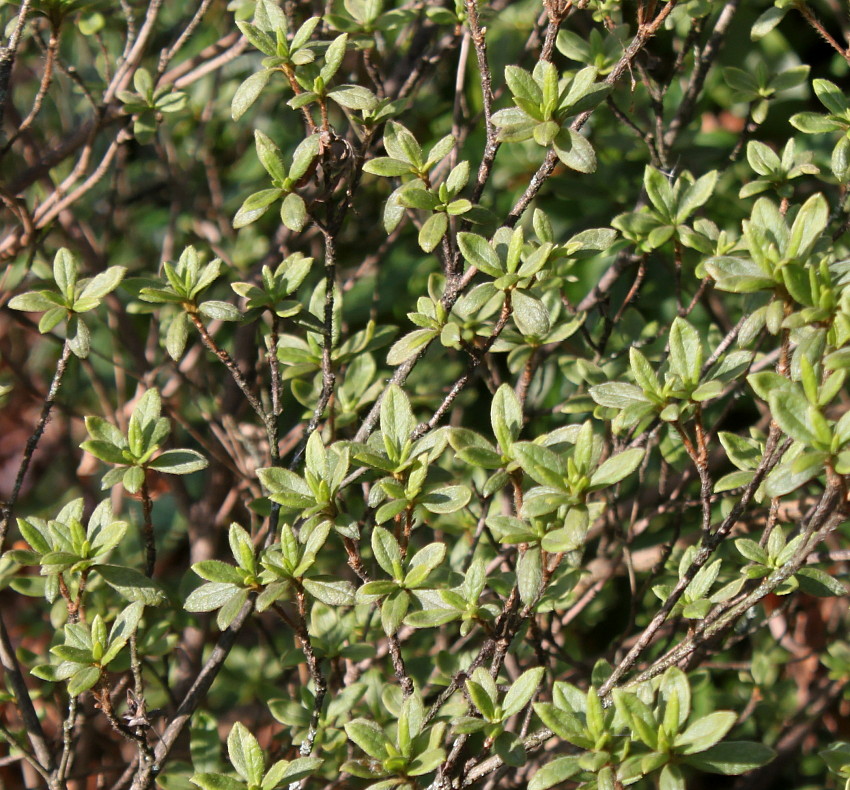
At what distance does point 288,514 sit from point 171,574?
4.89 feet

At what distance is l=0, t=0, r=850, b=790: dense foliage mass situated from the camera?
114 centimetres

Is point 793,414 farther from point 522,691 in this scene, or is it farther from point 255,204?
point 255,204

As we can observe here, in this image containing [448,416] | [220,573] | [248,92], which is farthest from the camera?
[448,416]

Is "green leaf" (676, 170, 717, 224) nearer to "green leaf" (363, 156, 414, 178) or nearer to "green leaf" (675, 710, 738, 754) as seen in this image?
"green leaf" (363, 156, 414, 178)

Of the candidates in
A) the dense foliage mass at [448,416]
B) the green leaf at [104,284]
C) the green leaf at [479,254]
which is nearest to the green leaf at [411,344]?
the dense foliage mass at [448,416]

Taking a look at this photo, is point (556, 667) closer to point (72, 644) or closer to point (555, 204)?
point (72, 644)

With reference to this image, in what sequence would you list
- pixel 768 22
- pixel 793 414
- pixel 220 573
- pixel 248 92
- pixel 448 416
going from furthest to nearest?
1. pixel 448 416
2. pixel 768 22
3. pixel 248 92
4. pixel 220 573
5. pixel 793 414

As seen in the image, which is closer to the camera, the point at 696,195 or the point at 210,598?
the point at 210,598

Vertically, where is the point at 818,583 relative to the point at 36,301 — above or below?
below

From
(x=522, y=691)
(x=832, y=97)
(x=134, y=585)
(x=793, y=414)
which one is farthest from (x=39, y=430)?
(x=832, y=97)

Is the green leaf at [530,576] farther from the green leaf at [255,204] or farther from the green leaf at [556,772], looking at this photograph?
the green leaf at [255,204]

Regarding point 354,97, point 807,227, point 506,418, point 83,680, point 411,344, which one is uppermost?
point 354,97


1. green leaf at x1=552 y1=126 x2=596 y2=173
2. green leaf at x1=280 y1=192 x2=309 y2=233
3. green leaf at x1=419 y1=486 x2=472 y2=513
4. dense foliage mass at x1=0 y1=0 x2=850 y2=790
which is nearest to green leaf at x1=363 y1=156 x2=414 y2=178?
dense foliage mass at x1=0 y1=0 x2=850 y2=790

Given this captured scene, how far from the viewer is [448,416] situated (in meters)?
2.21
